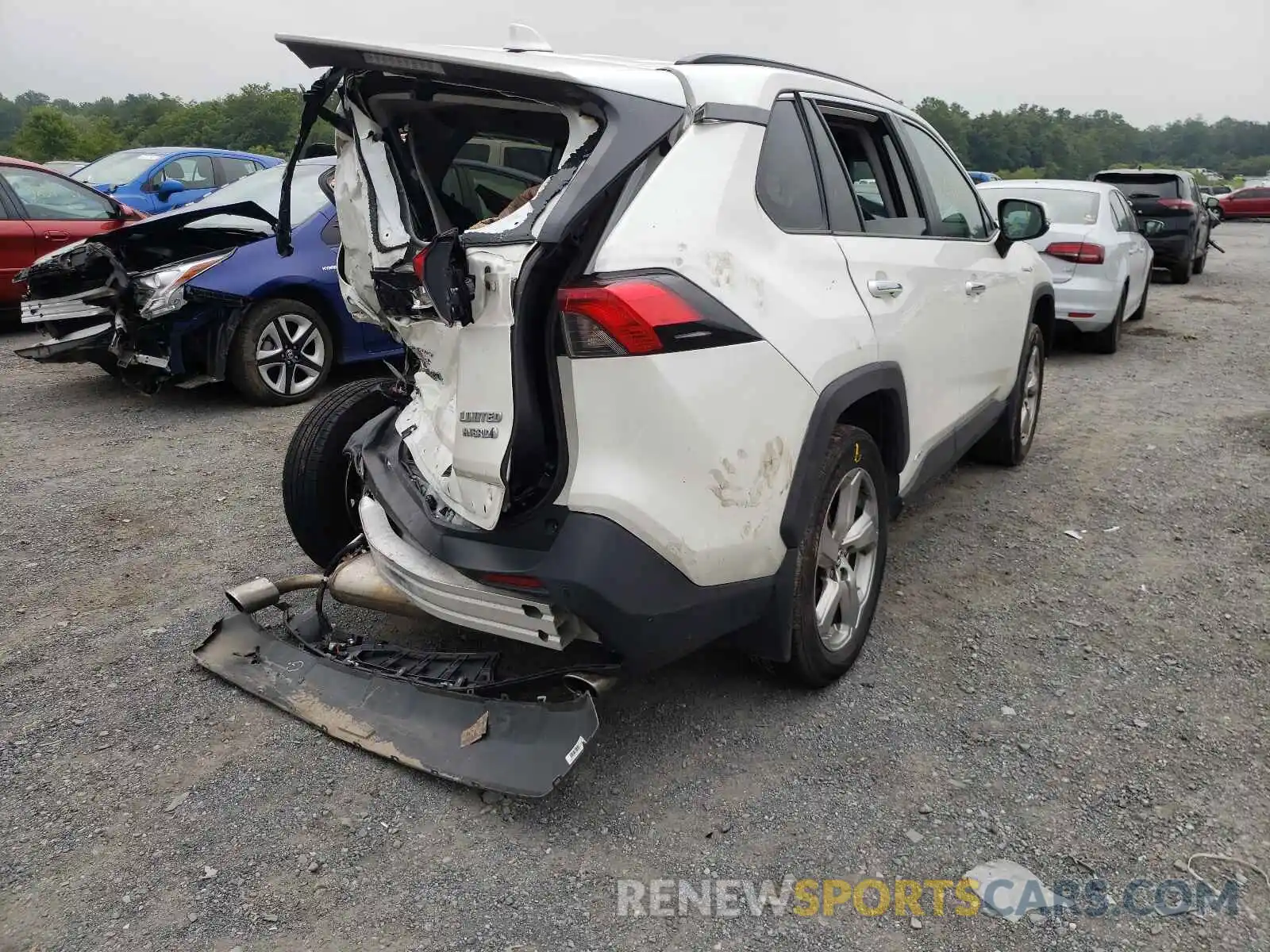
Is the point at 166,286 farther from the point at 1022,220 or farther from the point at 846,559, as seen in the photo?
the point at 1022,220

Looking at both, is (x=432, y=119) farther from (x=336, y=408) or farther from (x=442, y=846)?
(x=442, y=846)

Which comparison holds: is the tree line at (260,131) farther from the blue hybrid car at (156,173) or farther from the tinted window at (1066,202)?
the tinted window at (1066,202)

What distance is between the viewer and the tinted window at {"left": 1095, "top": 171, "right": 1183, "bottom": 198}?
45.0 feet

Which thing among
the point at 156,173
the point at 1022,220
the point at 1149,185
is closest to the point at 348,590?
the point at 1022,220

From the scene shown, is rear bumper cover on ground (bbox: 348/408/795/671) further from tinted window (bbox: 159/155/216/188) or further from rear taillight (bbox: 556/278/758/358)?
tinted window (bbox: 159/155/216/188)

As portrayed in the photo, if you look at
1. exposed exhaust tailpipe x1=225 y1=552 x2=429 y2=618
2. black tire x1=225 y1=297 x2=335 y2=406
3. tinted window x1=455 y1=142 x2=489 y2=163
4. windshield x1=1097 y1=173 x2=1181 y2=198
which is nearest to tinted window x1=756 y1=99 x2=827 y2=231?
tinted window x1=455 y1=142 x2=489 y2=163

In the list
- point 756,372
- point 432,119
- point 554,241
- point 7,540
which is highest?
point 432,119

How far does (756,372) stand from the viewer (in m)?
2.34

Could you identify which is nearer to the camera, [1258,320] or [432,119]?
[432,119]

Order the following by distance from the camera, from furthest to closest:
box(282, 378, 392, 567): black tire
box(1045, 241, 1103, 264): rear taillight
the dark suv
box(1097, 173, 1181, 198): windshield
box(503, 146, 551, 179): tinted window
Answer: box(1097, 173, 1181, 198): windshield < the dark suv < box(1045, 241, 1103, 264): rear taillight < box(282, 378, 392, 567): black tire < box(503, 146, 551, 179): tinted window

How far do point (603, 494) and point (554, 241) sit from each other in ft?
1.93

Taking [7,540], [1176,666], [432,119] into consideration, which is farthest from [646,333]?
[7,540]

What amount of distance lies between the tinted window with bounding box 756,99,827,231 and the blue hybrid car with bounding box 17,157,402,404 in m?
4.00

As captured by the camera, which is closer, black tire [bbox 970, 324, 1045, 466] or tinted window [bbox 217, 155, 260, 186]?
black tire [bbox 970, 324, 1045, 466]
